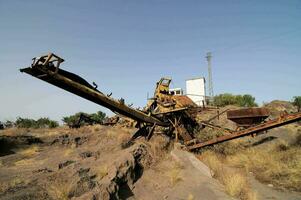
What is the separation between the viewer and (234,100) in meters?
38.6

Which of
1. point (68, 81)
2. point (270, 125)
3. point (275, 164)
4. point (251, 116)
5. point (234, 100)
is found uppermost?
point (234, 100)

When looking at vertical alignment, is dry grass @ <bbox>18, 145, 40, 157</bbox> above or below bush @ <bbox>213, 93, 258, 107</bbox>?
below

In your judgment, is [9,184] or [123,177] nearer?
[9,184]

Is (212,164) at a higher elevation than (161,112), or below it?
below

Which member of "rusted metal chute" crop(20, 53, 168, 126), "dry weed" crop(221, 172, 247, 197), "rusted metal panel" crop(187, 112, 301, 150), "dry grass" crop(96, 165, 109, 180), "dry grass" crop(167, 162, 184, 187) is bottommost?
"dry weed" crop(221, 172, 247, 197)

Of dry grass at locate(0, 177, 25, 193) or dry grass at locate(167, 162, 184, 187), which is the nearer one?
dry grass at locate(0, 177, 25, 193)

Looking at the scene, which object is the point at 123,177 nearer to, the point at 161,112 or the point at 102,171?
the point at 102,171

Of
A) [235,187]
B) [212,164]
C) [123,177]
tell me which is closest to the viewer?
[123,177]

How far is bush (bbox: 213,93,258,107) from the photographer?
3744 centimetres

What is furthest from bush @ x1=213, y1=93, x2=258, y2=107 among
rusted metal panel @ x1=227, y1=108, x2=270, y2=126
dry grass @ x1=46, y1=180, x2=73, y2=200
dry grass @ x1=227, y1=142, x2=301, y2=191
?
dry grass @ x1=46, y1=180, x2=73, y2=200

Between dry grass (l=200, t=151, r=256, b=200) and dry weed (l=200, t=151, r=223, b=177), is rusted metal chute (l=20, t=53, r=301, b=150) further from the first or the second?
dry grass (l=200, t=151, r=256, b=200)

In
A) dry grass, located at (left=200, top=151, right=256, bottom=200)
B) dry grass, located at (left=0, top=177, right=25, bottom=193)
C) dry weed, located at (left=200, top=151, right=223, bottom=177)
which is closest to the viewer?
dry grass, located at (left=0, top=177, right=25, bottom=193)

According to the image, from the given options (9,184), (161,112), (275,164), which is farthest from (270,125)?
(9,184)

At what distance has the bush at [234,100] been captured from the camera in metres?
37.4
